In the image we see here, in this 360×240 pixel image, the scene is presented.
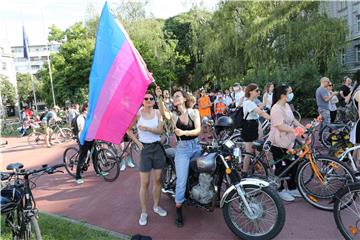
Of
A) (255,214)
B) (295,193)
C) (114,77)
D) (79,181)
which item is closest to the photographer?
(255,214)

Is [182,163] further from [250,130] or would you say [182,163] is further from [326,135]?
[326,135]

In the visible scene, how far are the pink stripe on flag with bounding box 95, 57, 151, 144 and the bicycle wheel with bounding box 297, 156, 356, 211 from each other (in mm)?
2673

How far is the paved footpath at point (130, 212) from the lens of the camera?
4.15 meters

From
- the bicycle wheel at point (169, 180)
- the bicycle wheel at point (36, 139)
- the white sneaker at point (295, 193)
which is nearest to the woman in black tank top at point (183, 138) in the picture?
the bicycle wheel at point (169, 180)

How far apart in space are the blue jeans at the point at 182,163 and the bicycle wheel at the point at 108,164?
283 cm

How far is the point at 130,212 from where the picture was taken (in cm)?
512

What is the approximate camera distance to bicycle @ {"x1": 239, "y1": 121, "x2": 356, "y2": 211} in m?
4.55

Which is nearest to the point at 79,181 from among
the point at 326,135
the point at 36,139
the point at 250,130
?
the point at 250,130

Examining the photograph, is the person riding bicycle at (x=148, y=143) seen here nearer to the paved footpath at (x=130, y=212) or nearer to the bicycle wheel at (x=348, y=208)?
the paved footpath at (x=130, y=212)

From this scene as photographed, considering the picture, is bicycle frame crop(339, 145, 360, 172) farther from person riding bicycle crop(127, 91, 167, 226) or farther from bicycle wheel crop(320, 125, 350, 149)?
person riding bicycle crop(127, 91, 167, 226)

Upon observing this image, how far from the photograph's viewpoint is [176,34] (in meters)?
39.7

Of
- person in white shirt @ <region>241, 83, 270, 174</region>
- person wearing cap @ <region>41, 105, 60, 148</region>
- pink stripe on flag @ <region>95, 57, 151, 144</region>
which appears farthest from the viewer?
person wearing cap @ <region>41, 105, 60, 148</region>

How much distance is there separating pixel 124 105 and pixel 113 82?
34cm

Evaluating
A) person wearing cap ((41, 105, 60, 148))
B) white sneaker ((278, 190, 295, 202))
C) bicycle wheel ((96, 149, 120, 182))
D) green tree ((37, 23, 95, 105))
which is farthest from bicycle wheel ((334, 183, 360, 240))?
green tree ((37, 23, 95, 105))
